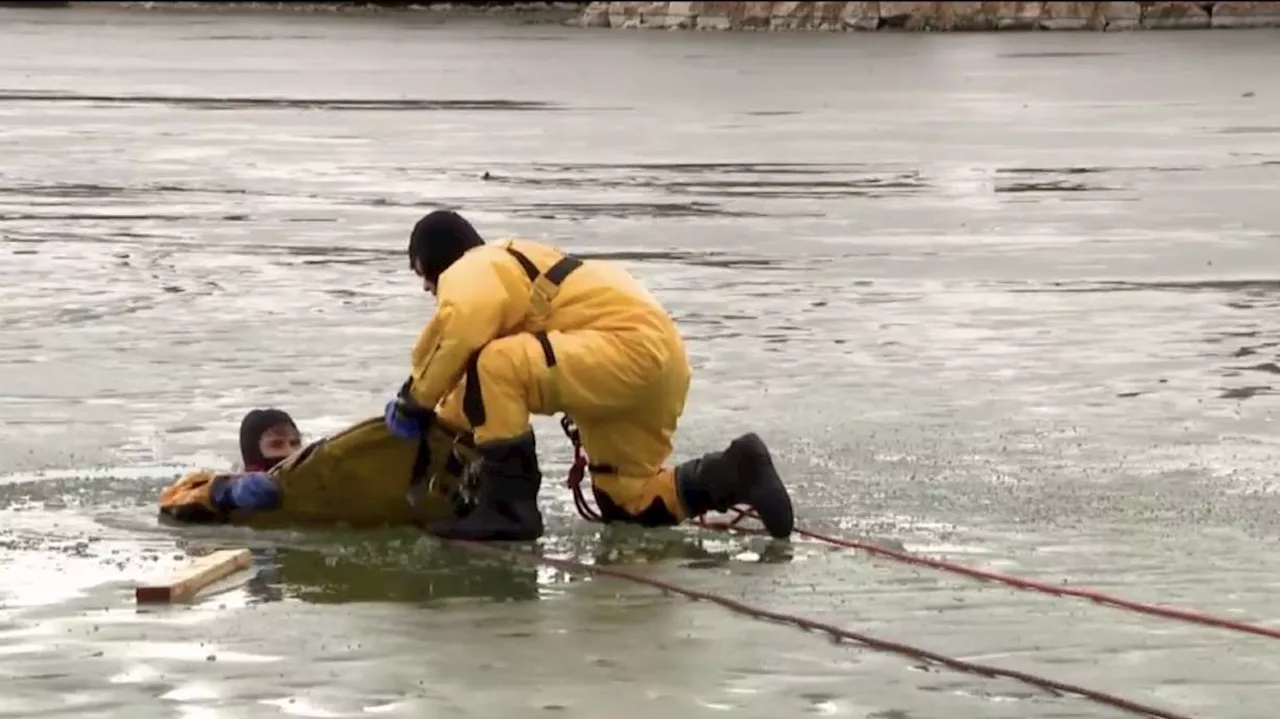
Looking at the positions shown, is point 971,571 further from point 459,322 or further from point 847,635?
point 459,322

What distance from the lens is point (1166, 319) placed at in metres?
13.1

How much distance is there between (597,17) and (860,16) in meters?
7.44

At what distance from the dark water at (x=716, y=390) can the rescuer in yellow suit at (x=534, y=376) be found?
178 millimetres

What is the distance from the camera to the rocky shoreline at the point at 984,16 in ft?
190

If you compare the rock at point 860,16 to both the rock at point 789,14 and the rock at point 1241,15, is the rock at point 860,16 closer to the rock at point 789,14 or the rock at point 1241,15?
the rock at point 789,14

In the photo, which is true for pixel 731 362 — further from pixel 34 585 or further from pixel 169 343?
pixel 34 585

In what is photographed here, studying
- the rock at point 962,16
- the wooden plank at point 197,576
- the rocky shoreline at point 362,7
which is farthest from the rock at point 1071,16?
the wooden plank at point 197,576

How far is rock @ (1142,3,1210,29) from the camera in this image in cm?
5847

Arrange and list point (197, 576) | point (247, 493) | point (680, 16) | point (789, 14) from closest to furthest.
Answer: point (197, 576)
point (247, 493)
point (789, 14)
point (680, 16)

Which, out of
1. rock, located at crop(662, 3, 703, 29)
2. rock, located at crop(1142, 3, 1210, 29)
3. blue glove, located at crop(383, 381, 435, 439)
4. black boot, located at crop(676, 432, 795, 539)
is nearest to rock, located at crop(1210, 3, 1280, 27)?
rock, located at crop(1142, 3, 1210, 29)

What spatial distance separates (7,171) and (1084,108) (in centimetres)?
1313

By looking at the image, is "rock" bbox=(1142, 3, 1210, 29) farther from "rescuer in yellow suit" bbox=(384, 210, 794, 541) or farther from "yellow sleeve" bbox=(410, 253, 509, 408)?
"yellow sleeve" bbox=(410, 253, 509, 408)

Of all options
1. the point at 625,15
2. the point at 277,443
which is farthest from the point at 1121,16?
the point at 277,443

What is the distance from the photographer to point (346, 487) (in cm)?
823
